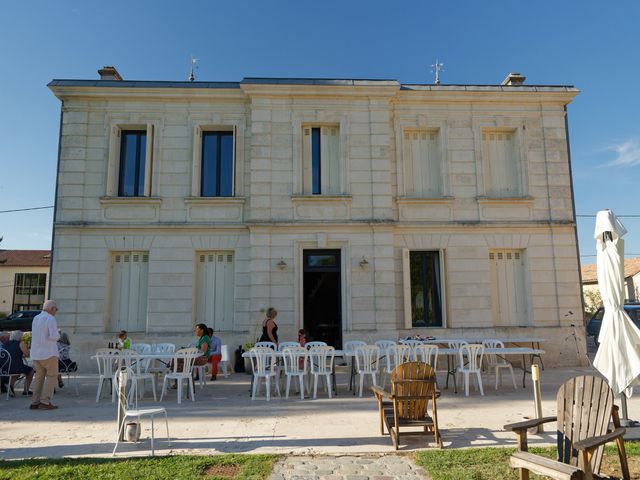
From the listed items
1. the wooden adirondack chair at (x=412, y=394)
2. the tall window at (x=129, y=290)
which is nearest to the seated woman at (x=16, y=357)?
the tall window at (x=129, y=290)

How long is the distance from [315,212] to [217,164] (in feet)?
10.0

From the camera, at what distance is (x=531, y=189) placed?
1282cm

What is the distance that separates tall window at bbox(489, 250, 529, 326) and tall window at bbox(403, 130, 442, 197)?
7.83ft

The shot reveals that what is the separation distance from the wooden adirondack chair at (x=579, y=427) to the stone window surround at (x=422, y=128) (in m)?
9.01

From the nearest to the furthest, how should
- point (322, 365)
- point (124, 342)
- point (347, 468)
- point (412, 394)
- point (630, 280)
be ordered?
point (347, 468) < point (412, 394) < point (322, 365) < point (124, 342) < point (630, 280)

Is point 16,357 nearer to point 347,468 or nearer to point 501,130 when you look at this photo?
point 347,468

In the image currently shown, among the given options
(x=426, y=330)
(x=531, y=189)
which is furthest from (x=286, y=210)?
(x=531, y=189)

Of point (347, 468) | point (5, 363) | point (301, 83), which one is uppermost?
point (301, 83)

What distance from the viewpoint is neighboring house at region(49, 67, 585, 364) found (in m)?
12.0

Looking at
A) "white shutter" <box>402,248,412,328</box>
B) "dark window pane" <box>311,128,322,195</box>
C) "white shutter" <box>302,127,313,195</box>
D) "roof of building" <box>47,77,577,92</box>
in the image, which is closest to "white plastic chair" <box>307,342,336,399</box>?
"white shutter" <box>402,248,412,328</box>

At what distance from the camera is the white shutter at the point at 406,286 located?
1212cm

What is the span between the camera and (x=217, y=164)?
13.0 m

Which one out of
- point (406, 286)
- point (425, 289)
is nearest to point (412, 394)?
point (406, 286)

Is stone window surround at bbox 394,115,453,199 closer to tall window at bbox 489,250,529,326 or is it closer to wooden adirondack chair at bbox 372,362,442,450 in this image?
tall window at bbox 489,250,529,326
